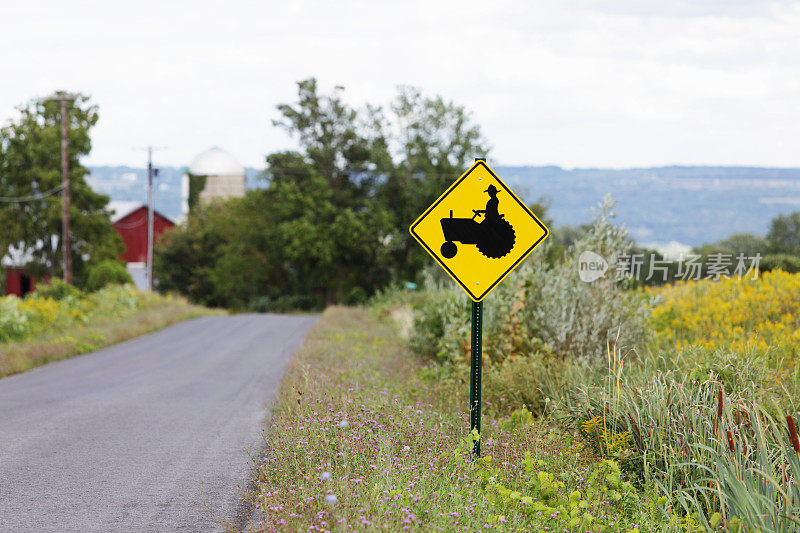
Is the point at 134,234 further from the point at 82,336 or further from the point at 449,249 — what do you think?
the point at 449,249

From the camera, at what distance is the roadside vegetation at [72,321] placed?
51.3 feet

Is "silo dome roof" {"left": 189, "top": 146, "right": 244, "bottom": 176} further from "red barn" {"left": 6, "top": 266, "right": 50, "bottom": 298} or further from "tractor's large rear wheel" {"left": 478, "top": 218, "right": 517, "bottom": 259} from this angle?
"tractor's large rear wheel" {"left": 478, "top": 218, "right": 517, "bottom": 259}

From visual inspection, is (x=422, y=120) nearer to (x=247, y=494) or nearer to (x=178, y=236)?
(x=178, y=236)

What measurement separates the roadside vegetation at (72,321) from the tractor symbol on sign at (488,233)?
10922 mm

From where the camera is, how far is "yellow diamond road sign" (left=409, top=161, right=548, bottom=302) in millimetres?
6410

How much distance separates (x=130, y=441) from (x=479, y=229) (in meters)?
4.64

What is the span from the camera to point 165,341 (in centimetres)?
2034

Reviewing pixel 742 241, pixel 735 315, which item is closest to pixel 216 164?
pixel 742 241

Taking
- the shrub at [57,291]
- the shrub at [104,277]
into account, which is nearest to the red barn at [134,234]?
the shrub at [104,277]

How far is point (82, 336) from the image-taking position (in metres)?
18.4

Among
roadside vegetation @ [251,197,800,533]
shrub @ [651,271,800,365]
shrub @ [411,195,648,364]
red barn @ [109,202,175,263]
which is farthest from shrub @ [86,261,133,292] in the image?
red barn @ [109,202,175,263]

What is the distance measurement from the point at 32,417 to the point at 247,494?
16.0 ft

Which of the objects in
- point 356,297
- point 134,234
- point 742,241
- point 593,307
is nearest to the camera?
point 593,307

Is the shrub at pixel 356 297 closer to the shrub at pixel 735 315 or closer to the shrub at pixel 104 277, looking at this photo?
the shrub at pixel 104 277
